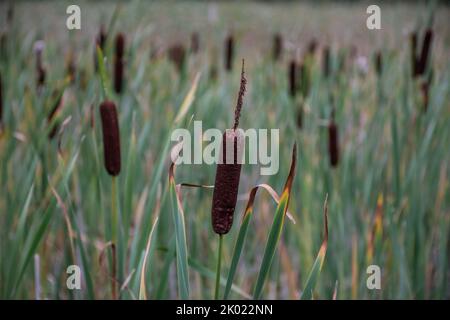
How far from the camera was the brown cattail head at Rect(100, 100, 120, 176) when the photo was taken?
711 mm

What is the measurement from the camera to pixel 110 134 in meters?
0.72

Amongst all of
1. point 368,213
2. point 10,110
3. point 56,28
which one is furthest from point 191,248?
point 56,28

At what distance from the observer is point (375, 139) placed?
1437 millimetres

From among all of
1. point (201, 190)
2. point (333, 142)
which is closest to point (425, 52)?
point (333, 142)

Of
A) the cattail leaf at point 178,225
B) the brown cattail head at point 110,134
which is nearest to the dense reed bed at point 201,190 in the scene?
the brown cattail head at point 110,134

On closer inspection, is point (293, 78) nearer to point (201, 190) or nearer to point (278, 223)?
point (201, 190)

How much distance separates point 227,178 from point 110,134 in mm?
273

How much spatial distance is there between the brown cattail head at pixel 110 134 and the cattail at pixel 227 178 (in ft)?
0.84

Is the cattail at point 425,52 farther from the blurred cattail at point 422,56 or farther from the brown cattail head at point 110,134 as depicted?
the brown cattail head at point 110,134

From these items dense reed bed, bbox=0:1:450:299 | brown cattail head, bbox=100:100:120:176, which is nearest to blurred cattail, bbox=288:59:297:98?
dense reed bed, bbox=0:1:450:299

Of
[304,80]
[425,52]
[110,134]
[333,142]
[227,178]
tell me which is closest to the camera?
[227,178]

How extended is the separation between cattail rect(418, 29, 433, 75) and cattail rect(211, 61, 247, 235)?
828 millimetres

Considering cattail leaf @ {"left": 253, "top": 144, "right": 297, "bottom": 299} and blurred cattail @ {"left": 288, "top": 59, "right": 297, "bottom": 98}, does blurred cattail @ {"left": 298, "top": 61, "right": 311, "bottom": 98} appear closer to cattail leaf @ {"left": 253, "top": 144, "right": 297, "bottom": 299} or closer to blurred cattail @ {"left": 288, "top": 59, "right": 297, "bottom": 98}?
blurred cattail @ {"left": 288, "top": 59, "right": 297, "bottom": 98}
